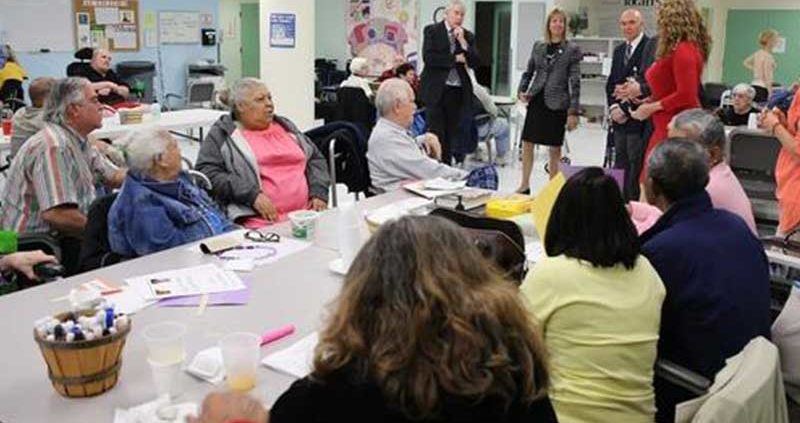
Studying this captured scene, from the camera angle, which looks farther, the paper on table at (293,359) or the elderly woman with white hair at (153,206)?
the elderly woman with white hair at (153,206)

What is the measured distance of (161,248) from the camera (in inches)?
110

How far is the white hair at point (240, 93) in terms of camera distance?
3680 mm

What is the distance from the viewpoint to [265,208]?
11.6 ft

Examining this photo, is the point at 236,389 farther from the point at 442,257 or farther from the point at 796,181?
the point at 796,181

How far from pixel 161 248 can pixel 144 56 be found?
9125 mm

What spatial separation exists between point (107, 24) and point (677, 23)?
8480 mm

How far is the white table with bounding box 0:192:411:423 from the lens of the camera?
1.65 m

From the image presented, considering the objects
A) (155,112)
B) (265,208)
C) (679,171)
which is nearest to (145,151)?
(265,208)

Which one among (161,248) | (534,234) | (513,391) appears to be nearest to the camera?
(513,391)

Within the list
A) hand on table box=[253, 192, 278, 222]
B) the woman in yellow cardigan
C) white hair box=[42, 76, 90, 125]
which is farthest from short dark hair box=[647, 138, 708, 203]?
white hair box=[42, 76, 90, 125]

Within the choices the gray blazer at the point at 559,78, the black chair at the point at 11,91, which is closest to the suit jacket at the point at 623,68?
the gray blazer at the point at 559,78

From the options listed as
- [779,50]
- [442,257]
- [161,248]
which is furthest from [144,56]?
[442,257]

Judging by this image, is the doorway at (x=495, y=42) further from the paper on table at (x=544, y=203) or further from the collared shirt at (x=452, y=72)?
the paper on table at (x=544, y=203)

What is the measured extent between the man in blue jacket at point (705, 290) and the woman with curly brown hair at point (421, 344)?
1049mm
